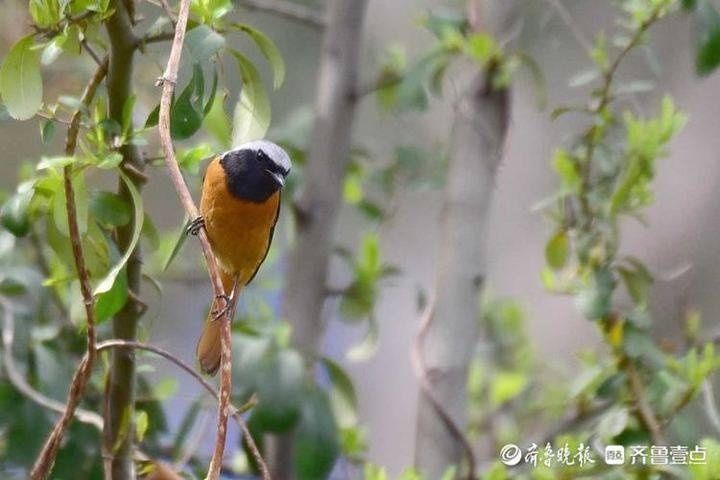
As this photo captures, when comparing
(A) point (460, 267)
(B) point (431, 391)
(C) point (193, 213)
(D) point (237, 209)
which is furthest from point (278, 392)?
(C) point (193, 213)

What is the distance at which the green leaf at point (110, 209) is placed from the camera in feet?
3.67

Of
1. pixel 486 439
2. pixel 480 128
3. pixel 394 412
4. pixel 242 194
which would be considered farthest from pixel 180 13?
pixel 394 412

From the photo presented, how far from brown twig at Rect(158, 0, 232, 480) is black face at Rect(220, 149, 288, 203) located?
0.99 ft

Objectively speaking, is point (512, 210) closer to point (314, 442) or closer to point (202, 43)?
point (314, 442)

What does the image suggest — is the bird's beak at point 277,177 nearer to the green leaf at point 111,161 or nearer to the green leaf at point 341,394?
the green leaf at point 111,161

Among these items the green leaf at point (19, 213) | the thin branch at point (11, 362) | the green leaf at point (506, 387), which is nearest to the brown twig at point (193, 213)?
the green leaf at point (19, 213)

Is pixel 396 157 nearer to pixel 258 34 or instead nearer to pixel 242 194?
pixel 242 194

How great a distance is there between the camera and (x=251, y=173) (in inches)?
54.2

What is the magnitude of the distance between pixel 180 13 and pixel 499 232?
2572mm

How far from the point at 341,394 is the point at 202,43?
1009 mm

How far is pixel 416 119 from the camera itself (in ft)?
11.0

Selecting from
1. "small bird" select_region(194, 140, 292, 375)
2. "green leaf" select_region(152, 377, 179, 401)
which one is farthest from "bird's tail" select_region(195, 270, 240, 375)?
"green leaf" select_region(152, 377, 179, 401)

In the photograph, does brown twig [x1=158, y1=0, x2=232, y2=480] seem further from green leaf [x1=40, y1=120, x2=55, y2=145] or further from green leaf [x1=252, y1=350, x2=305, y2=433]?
green leaf [x1=252, y1=350, x2=305, y2=433]

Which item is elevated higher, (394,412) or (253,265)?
(394,412)
